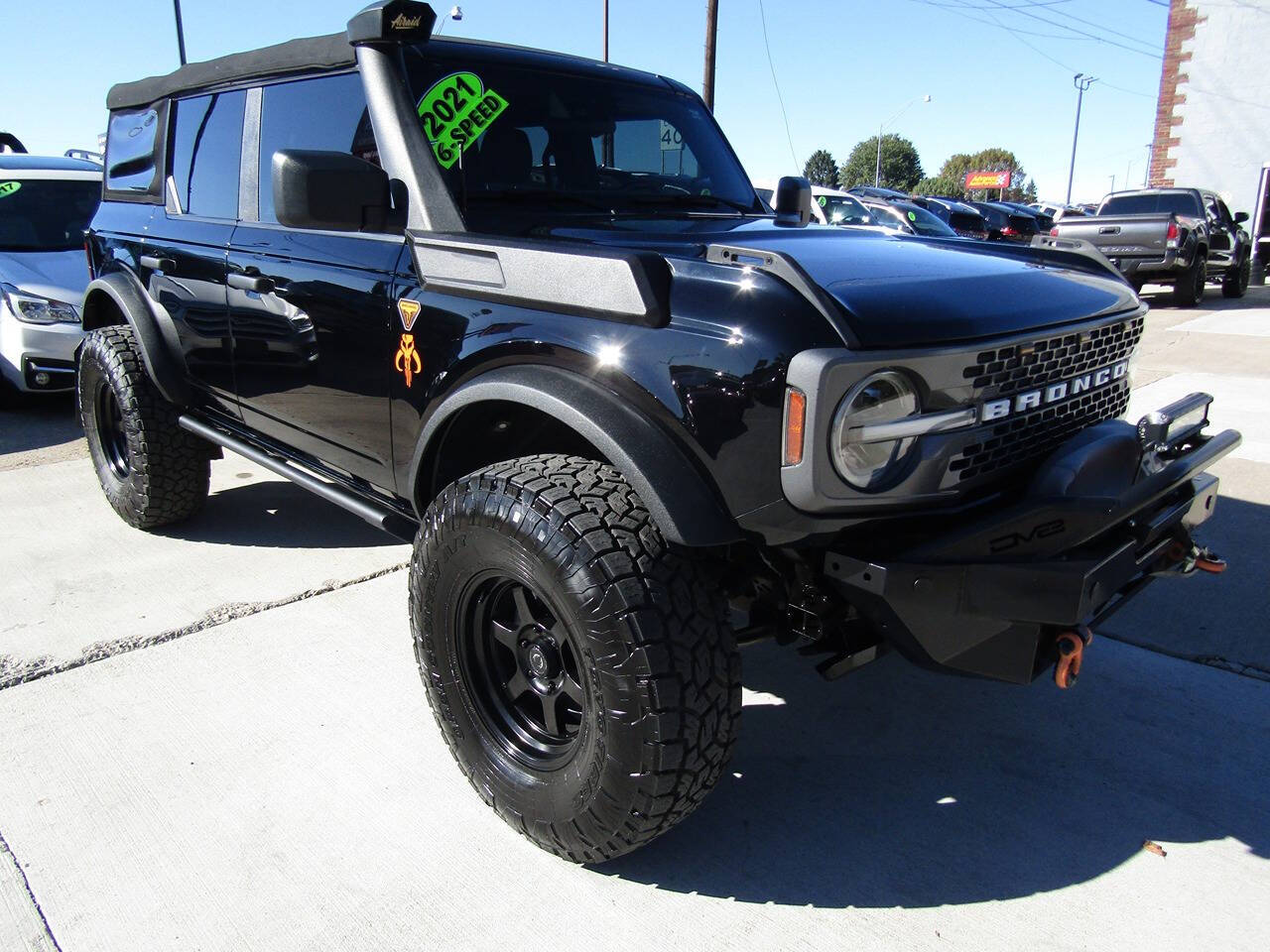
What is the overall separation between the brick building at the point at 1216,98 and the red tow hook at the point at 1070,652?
2604 centimetres

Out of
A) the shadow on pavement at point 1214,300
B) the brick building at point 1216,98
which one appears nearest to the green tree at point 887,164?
the brick building at point 1216,98

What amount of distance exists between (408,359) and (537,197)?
2.12 feet

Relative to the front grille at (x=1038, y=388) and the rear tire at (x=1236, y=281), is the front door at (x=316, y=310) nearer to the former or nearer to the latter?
the front grille at (x=1038, y=388)

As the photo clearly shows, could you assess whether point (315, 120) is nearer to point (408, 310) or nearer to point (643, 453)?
point (408, 310)

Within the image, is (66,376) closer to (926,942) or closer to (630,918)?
(630,918)

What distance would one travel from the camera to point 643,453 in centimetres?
196

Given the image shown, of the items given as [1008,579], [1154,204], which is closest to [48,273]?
[1008,579]

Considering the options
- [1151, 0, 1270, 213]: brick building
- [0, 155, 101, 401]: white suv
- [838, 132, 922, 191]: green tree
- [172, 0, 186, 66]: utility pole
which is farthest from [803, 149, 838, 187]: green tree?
[0, 155, 101, 401]: white suv

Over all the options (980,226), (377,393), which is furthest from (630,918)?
(980,226)

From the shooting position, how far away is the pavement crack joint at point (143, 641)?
3.10 metres

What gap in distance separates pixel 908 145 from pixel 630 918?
11191 cm

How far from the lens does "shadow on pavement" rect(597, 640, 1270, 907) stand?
222 cm

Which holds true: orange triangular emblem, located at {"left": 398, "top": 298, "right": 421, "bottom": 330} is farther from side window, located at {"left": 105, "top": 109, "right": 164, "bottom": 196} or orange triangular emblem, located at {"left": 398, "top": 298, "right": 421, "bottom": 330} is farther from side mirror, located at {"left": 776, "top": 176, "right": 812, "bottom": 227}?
side window, located at {"left": 105, "top": 109, "right": 164, "bottom": 196}

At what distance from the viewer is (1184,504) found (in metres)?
2.39
